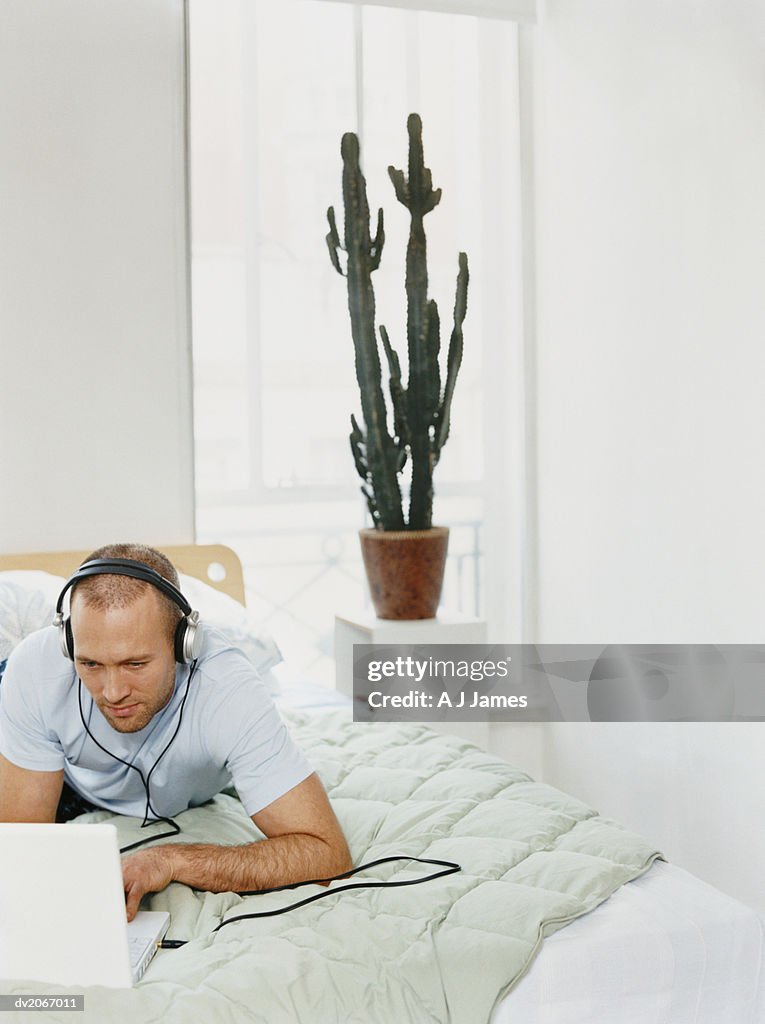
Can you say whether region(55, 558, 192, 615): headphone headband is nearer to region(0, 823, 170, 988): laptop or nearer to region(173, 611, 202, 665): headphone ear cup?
region(173, 611, 202, 665): headphone ear cup

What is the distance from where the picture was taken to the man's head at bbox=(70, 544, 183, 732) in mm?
1458

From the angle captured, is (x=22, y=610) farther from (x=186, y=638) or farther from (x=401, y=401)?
(x=401, y=401)

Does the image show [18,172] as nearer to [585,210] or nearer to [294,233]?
[294,233]

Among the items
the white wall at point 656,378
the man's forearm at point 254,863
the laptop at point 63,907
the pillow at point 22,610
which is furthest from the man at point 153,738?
the white wall at point 656,378

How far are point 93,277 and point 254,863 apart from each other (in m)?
1.83

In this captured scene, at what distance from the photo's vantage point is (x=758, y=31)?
7.13ft

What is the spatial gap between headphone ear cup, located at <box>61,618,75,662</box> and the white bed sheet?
702mm

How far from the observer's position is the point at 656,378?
8.45 ft

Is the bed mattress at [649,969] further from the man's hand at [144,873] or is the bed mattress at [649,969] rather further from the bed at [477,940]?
the man's hand at [144,873]

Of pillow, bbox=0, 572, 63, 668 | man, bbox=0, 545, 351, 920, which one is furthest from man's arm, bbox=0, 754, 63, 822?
pillow, bbox=0, 572, 63, 668

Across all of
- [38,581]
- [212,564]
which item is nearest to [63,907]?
[38,581]

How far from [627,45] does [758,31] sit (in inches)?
22.0

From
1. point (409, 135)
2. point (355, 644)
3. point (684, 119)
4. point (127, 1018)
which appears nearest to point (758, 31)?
point (684, 119)

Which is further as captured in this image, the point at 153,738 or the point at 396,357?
the point at 396,357
